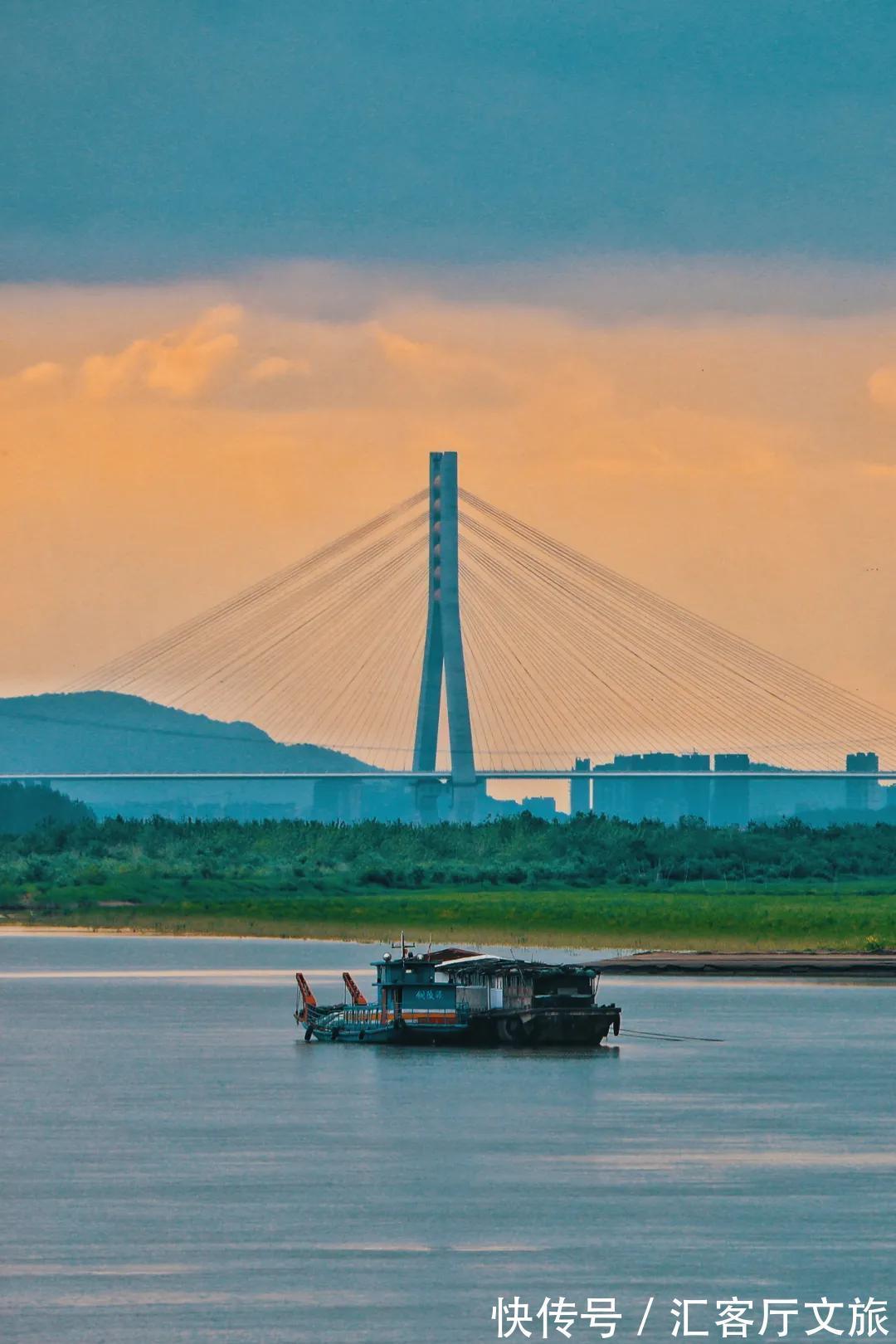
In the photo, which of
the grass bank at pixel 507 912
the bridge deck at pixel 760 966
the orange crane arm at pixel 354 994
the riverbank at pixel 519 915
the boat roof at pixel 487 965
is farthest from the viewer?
the grass bank at pixel 507 912

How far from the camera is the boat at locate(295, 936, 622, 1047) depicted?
48.3 meters

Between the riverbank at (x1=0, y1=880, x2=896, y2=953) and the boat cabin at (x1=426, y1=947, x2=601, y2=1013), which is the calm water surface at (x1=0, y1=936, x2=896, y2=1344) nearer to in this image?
the boat cabin at (x1=426, y1=947, x2=601, y2=1013)

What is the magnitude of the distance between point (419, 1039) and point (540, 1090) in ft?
31.7

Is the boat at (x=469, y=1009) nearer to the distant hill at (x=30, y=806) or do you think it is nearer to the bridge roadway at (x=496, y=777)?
the bridge roadway at (x=496, y=777)

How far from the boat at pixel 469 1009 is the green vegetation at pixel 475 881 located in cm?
2719

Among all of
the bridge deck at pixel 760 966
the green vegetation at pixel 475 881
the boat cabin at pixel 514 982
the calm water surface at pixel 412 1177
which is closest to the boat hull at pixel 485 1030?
the boat cabin at pixel 514 982

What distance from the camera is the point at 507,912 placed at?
88.3m

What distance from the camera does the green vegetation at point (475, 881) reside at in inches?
3307

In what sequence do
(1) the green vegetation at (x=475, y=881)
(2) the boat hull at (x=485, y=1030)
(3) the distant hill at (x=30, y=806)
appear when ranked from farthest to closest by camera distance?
(3) the distant hill at (x=30, y=806)
(1) the green vegetation at (x=475, y=881)
(2) the boat hull at (x=485, y=1030)

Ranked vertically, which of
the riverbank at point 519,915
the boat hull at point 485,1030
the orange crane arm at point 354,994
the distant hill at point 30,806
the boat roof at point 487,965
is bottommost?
the boat hull at point 485,1030

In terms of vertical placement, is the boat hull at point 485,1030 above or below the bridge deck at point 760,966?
below

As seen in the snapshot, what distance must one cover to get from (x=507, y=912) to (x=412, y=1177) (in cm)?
5861

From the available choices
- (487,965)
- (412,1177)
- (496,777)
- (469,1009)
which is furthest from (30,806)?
(412,1177)

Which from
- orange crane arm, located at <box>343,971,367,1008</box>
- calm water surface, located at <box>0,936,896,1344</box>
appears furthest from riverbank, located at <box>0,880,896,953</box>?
calm water surface, located at <box>0,936,896,1344</box>
